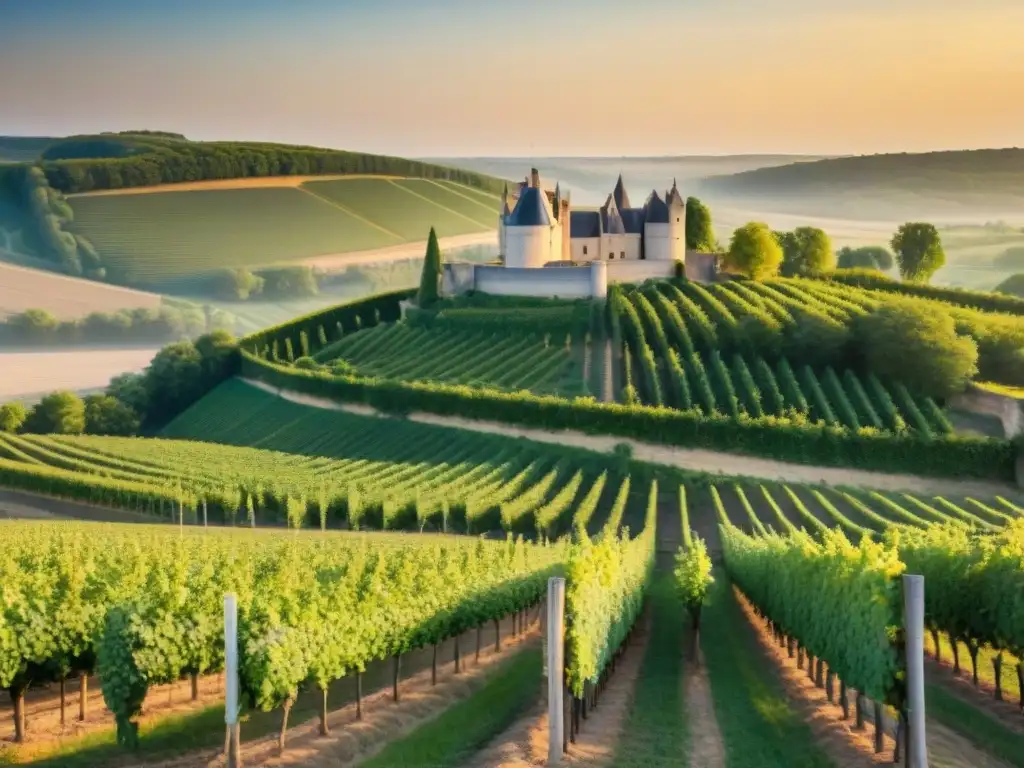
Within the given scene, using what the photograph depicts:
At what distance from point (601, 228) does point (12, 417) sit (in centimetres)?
3733

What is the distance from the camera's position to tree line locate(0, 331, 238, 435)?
236 ft

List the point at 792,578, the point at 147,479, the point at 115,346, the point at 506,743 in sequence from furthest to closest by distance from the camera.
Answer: the point at 115,346, the point at 147,479, the point at 792,578, the point at 506,743

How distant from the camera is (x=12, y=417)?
237ft

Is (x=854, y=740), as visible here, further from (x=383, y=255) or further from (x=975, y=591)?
(x=383, y=255)

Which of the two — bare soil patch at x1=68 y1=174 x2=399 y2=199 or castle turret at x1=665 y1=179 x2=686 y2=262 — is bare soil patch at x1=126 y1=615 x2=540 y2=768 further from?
bare soil patch at x1=68 y1=174 x2=399 y2=199

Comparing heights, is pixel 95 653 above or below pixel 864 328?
below

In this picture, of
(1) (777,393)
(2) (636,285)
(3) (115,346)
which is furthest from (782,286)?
(3) (115,346)

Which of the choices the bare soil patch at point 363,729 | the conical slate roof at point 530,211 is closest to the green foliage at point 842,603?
the bare soil patch at point 363,729

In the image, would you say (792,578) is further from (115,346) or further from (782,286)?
(115,346)

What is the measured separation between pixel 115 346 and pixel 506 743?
9878 cm

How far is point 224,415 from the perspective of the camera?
6812 centimetres

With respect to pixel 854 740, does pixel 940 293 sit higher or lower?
higher

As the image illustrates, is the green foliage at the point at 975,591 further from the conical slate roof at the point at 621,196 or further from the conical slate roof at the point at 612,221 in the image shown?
the conical slate roof at the point at 621,196

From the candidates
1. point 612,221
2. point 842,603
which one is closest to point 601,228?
point 612,221
